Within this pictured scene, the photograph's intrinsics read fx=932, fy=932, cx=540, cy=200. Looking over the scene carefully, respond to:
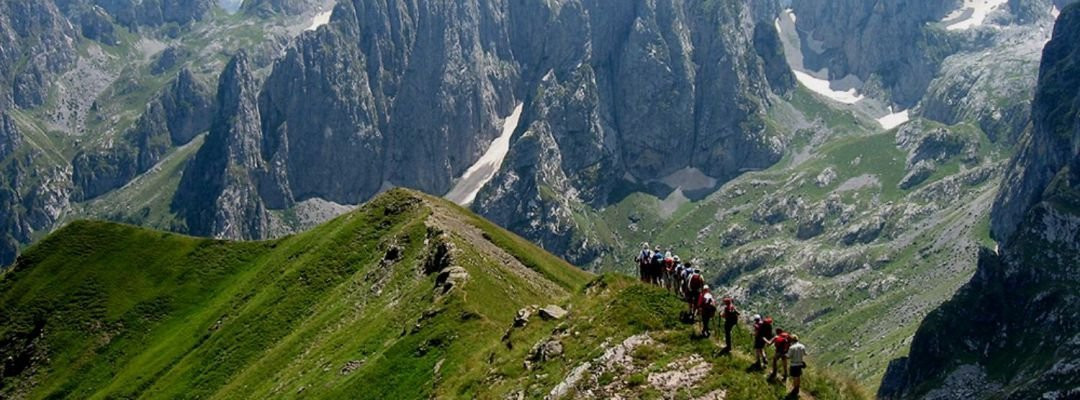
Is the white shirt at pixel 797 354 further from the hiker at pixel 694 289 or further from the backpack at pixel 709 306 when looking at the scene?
the hiker at pixel 694 289

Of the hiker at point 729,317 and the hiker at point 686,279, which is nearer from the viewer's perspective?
the hiker at point 729,317

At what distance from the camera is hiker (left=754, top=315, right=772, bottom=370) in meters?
51.0

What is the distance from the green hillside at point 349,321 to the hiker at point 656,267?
6.12ft

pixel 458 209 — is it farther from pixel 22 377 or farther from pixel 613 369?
pixel 613 369

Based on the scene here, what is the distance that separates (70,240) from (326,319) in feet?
325

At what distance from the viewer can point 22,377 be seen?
158375mm

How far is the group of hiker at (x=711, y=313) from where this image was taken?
4900cm

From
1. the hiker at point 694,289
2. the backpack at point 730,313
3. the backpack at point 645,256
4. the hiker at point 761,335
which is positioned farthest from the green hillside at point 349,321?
the backpack at point 730,313

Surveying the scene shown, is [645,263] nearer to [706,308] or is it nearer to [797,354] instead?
[706,308]

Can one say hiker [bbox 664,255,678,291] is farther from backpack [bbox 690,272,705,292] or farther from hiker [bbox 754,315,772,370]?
hiker [bbox 754,315,772,370]

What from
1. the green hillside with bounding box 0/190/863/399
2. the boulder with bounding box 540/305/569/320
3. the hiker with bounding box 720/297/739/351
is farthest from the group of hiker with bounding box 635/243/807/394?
the boulder with bounding box 540/305/569/320

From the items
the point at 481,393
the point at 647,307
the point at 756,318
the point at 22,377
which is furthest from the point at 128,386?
the point at 756,318

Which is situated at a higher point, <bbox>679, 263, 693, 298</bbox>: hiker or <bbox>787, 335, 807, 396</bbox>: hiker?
<bbox>679, 263, 693, 298</bbox>: hiker

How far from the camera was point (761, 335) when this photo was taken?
51.2m
